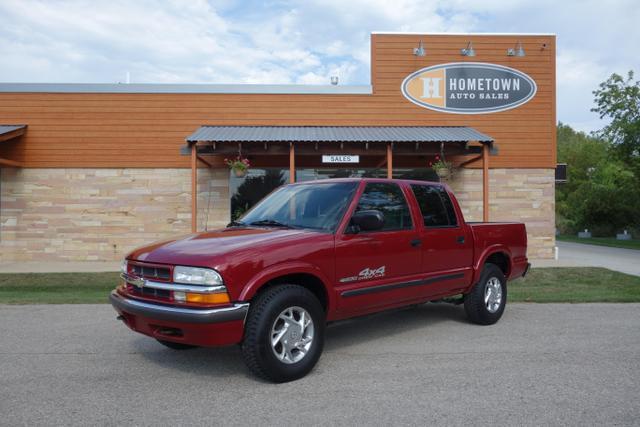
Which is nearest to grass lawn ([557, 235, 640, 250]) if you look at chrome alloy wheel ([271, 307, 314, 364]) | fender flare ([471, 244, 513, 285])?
fender flare ([471, 244, 513, 285])

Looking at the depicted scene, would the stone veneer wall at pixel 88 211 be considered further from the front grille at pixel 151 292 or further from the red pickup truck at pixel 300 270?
the front grille at pixel 151 292

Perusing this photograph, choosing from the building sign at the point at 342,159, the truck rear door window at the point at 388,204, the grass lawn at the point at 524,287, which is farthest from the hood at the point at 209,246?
the building sign at the point at 342,159

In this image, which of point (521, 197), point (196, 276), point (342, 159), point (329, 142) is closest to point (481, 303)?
point (196, 276)

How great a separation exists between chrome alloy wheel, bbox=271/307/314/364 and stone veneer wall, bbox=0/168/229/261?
10.7 metres

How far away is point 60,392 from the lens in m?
4.05

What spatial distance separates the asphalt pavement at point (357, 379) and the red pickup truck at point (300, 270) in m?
0.38

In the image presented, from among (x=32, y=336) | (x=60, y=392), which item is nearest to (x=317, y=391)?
(x=60, y=392)

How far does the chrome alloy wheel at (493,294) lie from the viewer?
6.56 meters

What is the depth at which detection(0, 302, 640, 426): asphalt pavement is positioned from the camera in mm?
3566

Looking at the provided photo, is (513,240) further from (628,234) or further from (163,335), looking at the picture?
(628,234)

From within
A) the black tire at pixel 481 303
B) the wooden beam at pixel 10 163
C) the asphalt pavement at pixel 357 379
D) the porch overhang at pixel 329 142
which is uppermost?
the porch overhang at pixel 329 142

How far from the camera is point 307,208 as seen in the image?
520cm

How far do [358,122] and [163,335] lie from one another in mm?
11641

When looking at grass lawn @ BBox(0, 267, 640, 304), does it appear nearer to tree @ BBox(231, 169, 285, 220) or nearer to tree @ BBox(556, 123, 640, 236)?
tree @ BBox(231, 169, 285, 220)
